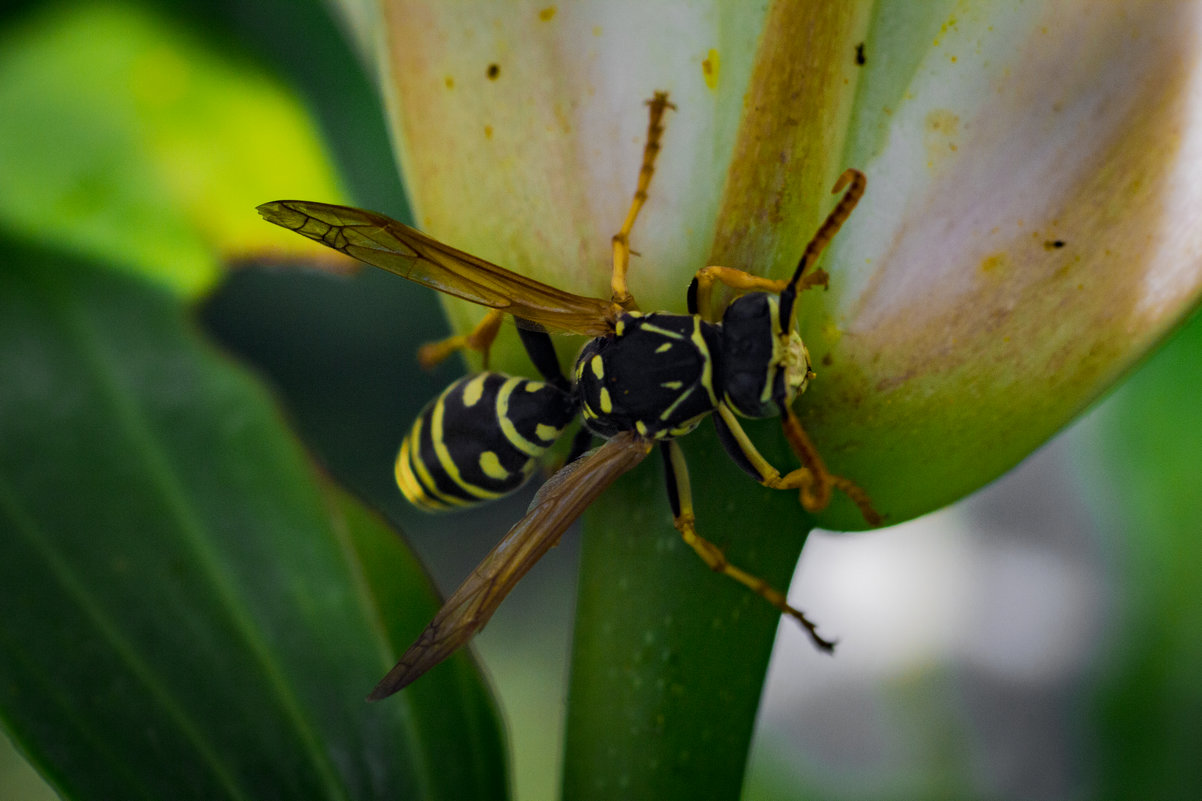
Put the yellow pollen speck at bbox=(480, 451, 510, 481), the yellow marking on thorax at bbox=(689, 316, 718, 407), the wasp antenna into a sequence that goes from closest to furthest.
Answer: the wasp antenna → the yellow marking on thorax at bbox=(689, 316, 718, 407) → the yellow pollen speck at bbox=(480, 451, 510, 481)

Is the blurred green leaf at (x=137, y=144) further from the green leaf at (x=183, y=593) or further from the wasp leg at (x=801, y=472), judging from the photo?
the wasp leg at (x=801, y=472)

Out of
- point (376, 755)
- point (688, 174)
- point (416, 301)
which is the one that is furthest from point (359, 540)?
point (416, 301)

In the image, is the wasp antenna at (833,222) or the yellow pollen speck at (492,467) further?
the yellow pollen speck at (492,467)

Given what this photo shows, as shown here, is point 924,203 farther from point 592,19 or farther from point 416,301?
point 416,301

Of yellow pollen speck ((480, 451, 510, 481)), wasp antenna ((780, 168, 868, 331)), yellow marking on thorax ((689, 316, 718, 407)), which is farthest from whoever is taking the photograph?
yellow pollen speck ((480, 451, 510, 481))

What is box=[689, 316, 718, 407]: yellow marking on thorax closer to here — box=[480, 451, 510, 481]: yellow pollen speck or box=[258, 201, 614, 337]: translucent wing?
box=[258, 201, 614, 337]: translucent wing

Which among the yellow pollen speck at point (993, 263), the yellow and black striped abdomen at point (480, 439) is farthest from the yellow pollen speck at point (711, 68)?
the yellow and black striped abdomen at point (480, 439)

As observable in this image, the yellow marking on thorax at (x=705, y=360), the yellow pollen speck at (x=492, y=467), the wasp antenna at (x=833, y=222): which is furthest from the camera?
the yellow pollen speck at (x=492, y=467)

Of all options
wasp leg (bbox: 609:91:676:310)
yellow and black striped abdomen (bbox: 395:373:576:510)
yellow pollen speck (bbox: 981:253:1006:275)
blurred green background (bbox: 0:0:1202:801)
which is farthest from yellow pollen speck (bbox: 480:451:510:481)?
yellow pollen speck (bbox: 981:253:1006:275)
